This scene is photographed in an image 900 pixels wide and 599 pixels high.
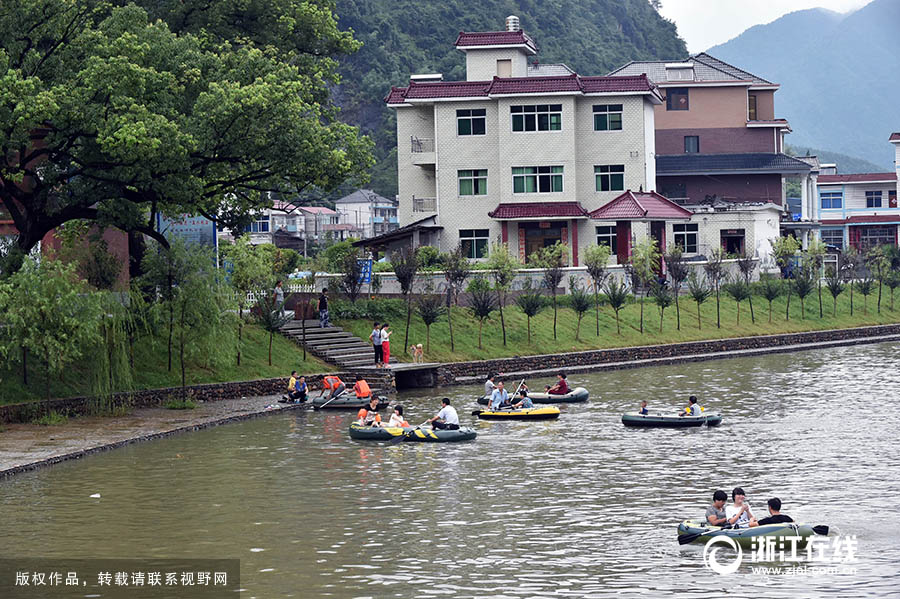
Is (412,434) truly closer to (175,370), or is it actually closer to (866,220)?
(175,370)

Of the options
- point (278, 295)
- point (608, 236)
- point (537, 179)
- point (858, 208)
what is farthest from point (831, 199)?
point (278, 295)

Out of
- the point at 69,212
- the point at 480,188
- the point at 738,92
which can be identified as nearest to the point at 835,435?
the point at 69,212

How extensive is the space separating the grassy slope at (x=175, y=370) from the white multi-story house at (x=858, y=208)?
7756cm

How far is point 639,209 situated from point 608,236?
4250mm

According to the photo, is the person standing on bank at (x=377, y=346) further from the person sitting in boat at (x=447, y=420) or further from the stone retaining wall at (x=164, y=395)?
the person sitting in boat at (x=447, y=420)

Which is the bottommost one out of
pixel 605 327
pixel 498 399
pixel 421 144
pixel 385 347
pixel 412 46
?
pixel 498 399

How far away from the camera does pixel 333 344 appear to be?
55.8 metres

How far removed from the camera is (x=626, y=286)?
71062mm

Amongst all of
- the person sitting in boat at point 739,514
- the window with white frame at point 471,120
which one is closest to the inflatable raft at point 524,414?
the person sitting in boat at point 739,514

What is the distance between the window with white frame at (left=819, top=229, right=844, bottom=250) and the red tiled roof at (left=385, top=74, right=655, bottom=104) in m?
47.2

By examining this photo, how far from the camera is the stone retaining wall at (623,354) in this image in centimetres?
5659

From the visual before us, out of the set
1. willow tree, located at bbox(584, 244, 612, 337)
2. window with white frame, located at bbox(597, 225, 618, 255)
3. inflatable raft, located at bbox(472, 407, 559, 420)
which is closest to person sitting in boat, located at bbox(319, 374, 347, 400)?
inflatable raft, located at bbox(472, 407, 559, 420)

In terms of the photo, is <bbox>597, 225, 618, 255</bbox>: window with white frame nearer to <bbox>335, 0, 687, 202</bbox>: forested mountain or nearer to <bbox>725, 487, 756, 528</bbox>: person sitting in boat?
<bbox>725, 487, 756, 528</bbox>: person sitting in boat

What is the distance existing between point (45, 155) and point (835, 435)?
3012 centimetres
